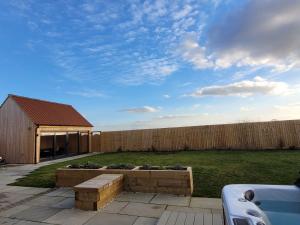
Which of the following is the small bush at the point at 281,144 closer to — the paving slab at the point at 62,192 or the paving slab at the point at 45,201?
the paving slab at the point at 62,192

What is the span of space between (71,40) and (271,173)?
11.1 metres

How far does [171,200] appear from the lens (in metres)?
5.63

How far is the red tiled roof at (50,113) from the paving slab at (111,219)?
1213 cm

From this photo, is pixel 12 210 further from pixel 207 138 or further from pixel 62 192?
pixel 207 138

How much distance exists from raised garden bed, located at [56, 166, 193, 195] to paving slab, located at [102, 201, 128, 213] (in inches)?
36.5

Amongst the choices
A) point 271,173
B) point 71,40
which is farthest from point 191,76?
point 271,173

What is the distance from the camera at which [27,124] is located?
50.5 feet

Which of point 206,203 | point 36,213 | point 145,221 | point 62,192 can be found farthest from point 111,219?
point 62,192

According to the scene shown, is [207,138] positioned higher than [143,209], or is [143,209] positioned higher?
[207,138]

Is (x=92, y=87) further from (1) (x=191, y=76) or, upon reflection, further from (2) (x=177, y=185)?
(2) (x=177, y=185)

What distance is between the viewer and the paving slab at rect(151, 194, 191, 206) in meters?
5.41

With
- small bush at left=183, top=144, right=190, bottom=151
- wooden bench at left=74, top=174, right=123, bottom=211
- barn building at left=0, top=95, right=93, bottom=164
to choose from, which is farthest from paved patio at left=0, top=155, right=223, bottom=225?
small bush at left=183, top=144, right=190, bottom=151

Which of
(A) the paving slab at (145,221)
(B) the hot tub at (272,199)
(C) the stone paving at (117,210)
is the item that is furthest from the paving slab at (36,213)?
(B) the hot tub at (272,199)

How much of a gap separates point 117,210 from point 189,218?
5.00 ft
